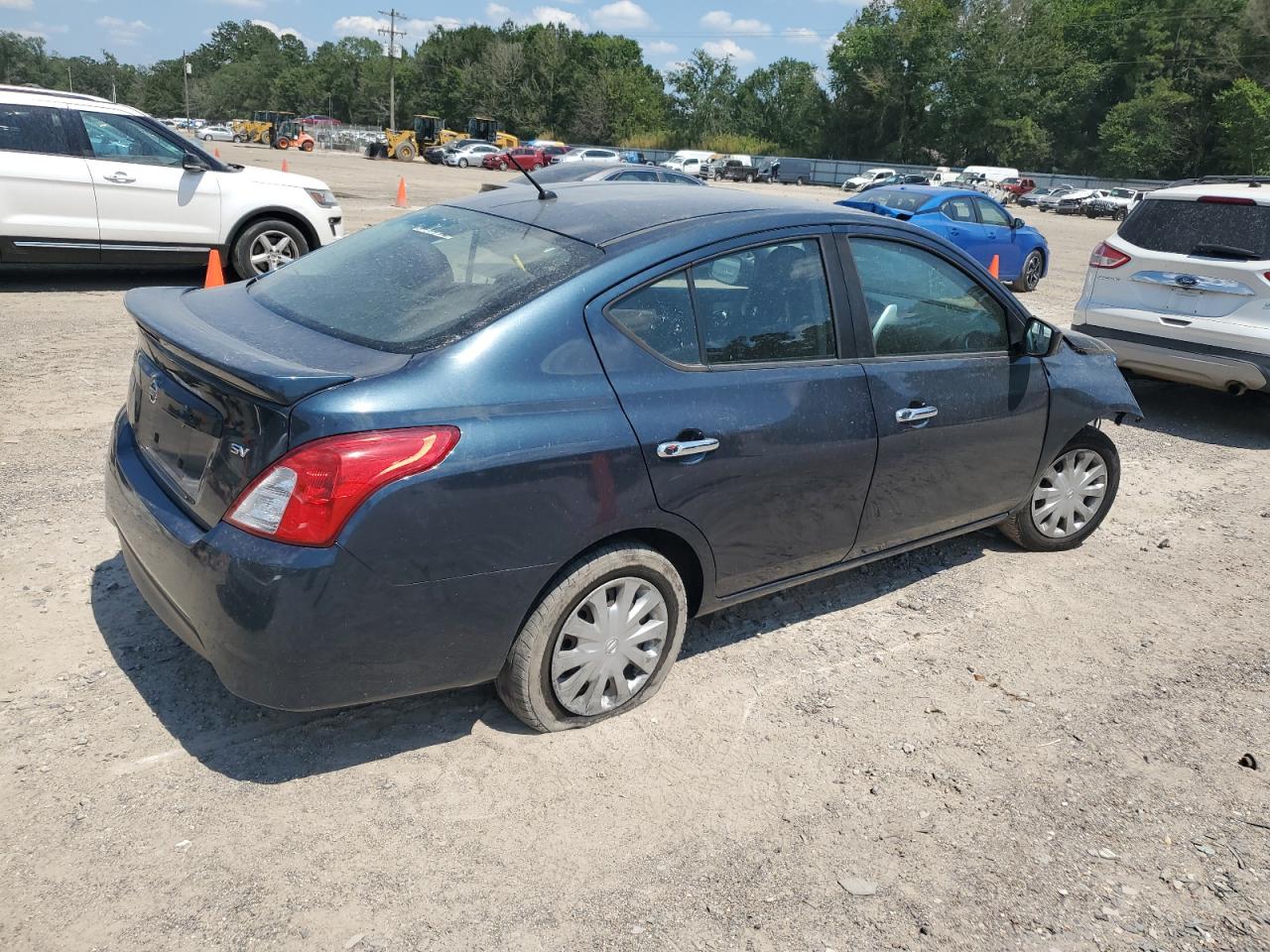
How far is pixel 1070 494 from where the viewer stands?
499 centimetres

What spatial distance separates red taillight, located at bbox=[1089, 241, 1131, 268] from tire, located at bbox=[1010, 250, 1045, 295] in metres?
7.52

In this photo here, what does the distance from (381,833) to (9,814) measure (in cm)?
100

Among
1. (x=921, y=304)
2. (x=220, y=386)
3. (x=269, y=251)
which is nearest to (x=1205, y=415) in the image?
(x=921, y=304)

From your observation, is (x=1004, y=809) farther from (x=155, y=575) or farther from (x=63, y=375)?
(x=63, y=375)

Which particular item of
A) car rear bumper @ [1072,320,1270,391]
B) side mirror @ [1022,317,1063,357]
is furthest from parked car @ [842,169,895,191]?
side mirror @ [1022,317,1063,357]

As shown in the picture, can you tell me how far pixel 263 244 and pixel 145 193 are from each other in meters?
1.13

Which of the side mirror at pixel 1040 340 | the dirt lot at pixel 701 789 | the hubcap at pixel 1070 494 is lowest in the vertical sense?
the dirt lot at pixel 701 789

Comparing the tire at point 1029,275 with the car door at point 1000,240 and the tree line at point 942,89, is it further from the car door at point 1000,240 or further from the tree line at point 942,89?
the tree line at point 942,89

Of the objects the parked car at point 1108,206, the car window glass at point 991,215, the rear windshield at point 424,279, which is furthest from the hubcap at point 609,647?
the parked car at point 1108,206

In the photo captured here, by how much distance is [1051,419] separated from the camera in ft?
15.0

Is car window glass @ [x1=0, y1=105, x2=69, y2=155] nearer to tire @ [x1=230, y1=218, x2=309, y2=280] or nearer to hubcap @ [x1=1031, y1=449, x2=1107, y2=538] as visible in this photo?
tire @ [x1=230, y1=218, x2=309, y2=280]

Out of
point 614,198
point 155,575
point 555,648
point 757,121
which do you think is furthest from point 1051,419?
point 757,121

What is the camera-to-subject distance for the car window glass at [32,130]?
350 inches

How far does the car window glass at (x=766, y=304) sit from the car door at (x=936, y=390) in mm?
174
